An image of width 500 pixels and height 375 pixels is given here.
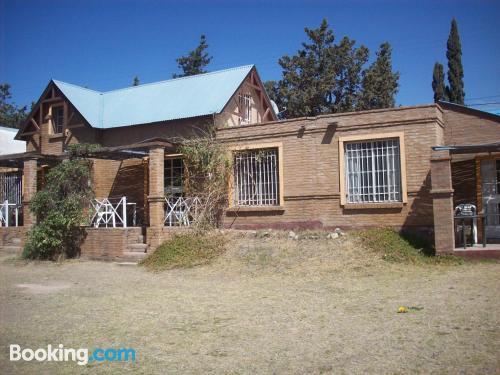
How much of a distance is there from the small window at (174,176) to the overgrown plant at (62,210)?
280 cm

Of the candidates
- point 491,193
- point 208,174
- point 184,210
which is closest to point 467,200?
point 491,193

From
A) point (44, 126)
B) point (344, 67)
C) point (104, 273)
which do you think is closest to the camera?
point (104, 273)

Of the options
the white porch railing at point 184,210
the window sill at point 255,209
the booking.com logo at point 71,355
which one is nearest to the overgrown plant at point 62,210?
the white porch railing at point 184,210

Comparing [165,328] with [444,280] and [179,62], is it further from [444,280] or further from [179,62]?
[179,62]

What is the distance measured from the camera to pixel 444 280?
9.19m

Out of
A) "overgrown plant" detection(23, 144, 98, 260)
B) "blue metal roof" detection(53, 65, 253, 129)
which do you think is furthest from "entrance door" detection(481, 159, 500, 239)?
"overgrown plant" detection(23, 144, 98, 260)

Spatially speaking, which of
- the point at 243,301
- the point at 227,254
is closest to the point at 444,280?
the point at 243,301

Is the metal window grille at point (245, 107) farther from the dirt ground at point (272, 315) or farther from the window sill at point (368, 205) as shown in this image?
the dirt ground at point (272, 315)

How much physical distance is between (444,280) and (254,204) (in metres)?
7.07

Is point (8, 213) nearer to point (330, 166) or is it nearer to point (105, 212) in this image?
point (105, 212)

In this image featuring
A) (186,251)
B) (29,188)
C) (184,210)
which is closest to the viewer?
(186,251)

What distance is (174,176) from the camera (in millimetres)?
17188

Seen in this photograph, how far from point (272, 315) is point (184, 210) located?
326 inches

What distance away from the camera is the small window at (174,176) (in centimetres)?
1653
